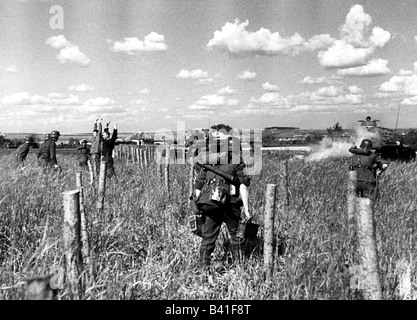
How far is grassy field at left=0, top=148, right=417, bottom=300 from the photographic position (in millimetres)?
3832

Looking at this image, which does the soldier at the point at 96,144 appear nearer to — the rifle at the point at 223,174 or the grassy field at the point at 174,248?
the grassy field at the point at 174,248

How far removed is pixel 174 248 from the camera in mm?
5328

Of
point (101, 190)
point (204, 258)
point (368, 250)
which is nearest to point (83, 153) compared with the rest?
point (101, 190)

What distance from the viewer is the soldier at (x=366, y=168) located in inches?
332

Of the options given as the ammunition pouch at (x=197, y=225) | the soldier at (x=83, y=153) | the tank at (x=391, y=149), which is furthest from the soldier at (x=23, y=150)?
the tank at (x=391, y=149)

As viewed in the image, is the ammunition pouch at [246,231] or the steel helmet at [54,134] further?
the steel helmet at [54,134]

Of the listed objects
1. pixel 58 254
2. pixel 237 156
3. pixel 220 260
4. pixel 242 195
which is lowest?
→ pixel 220 260

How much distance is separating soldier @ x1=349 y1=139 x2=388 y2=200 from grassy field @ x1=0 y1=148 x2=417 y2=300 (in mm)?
674

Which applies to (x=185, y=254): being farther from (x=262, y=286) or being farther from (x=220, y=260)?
(x=262, y=286)

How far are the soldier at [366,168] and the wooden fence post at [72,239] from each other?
20.5 feet

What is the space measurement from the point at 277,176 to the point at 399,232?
4.67 meters

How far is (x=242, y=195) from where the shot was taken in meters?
4.81

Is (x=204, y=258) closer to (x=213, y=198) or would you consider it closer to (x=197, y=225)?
(x=197, y=225)
